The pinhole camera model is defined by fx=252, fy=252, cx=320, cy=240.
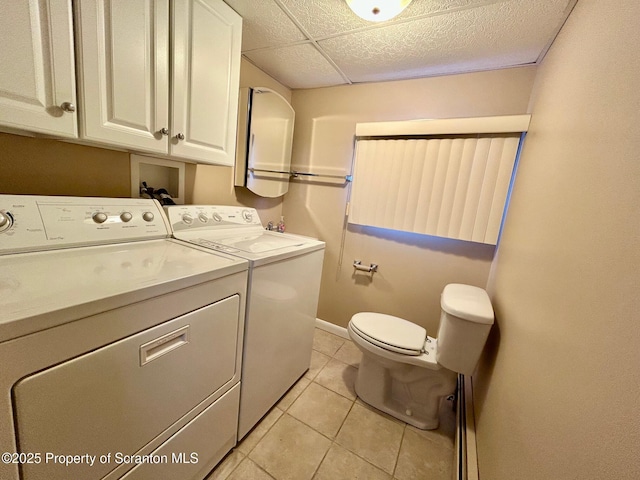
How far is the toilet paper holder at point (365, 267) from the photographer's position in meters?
2.09

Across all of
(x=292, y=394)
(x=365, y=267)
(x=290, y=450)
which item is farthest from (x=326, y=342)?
(x=290, y=450)

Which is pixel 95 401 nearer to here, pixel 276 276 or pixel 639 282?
pixel 276 276

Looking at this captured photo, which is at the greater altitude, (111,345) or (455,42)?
(455,42)

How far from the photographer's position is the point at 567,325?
2.09ft

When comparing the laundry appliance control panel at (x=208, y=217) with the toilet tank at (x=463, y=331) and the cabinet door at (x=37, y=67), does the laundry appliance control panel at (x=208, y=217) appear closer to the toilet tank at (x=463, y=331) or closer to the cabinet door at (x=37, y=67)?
the cabinet door at (x=37, y=67)

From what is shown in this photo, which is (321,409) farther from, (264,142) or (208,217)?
(264,142)

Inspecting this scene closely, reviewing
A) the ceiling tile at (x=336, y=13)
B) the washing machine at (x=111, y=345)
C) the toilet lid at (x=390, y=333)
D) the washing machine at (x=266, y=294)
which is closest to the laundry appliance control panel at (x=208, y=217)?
the washing machine at (x=266, y=294)

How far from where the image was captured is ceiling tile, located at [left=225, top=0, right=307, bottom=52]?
1.26m

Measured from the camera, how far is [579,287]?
24.5 inches

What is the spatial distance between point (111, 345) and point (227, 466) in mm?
943

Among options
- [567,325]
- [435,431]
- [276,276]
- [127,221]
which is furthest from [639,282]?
[127,221]

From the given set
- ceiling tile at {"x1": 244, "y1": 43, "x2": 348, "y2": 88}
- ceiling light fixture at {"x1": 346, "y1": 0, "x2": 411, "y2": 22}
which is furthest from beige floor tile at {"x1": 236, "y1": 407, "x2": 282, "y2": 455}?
ceiling tile at {"x1": 244, "y1": 43, "x2": 348, "y2": 88}

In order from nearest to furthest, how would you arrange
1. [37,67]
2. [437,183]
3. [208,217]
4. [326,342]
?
[37,67] < [208,217] < [437,183] < [326,342]

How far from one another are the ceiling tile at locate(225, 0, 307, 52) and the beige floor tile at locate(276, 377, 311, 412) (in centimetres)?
219
